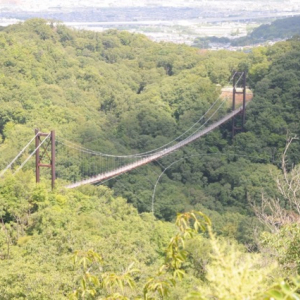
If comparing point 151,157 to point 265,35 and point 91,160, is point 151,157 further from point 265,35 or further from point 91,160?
point 265,35

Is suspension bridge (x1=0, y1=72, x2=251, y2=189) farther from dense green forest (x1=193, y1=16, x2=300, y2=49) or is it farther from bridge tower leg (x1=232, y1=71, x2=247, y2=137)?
dense green forest (x1=193, y1=16, x2=300, y2=49)

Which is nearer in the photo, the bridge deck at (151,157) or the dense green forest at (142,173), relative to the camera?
the dense green forest at (142,173)

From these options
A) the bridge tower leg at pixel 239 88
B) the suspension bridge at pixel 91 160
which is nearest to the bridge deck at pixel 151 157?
the suspension bridge at pixel 91 160

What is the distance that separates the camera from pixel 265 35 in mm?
37000

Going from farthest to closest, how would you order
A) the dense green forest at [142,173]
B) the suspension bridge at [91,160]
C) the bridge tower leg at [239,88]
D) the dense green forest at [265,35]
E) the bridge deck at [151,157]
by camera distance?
the dense green forest at [265,35] → the bridge tower leg at [239,88] → the suspension bridge at [91,160] → the bridge deck at [151,157] → the dense green forest at [142,173]

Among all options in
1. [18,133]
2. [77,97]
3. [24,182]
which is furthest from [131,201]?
[77,97]

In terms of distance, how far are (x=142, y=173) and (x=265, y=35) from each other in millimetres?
25793

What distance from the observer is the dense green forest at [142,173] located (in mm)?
4203

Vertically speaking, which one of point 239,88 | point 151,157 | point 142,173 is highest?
point 239,88

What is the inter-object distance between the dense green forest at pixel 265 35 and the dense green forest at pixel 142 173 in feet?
41.2

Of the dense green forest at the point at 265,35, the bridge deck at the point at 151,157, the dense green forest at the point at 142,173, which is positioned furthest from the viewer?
the dense green forest at the point at 265,35

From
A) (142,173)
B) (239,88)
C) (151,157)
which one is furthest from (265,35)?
(151,157)

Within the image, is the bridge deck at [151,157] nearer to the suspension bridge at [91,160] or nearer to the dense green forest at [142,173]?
the suspension bridge at [91,160]

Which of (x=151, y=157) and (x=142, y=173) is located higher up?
(x=151, y=157)
